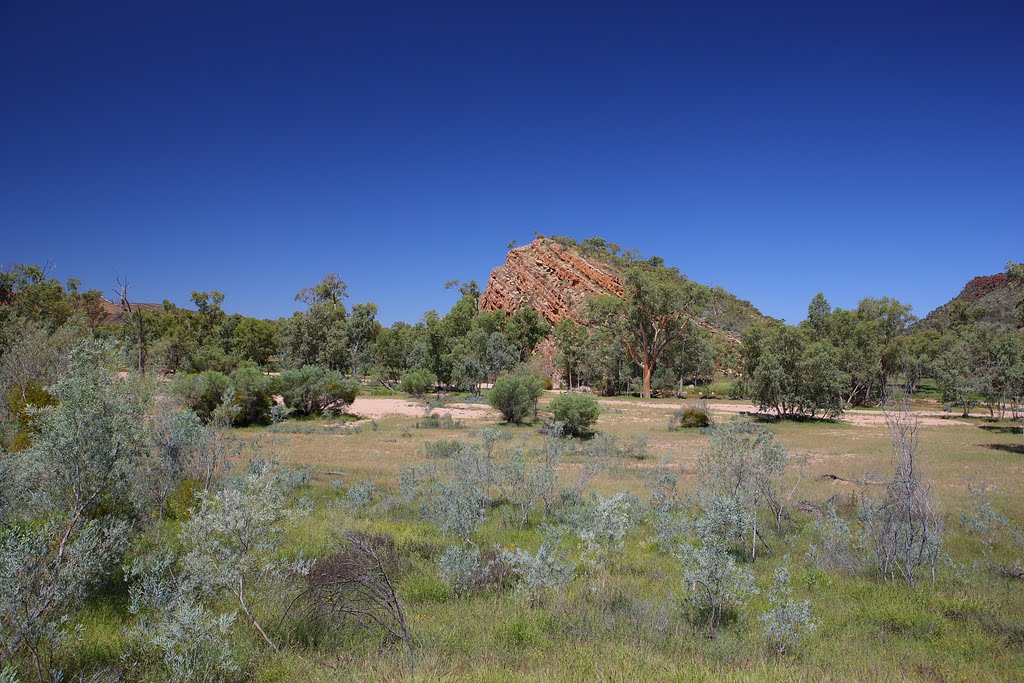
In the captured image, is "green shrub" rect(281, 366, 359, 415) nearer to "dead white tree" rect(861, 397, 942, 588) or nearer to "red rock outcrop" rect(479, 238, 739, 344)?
"dead white tree" rect(861, 397, 942, 588)

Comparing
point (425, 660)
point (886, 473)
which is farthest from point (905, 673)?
point (886, 473)

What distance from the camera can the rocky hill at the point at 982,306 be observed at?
61219 mm

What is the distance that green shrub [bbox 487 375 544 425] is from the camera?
1035 inches

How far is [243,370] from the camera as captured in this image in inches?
975

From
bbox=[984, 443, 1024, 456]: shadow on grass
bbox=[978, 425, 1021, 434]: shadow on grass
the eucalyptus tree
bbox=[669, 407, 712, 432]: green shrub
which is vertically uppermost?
the eucalyptus tree

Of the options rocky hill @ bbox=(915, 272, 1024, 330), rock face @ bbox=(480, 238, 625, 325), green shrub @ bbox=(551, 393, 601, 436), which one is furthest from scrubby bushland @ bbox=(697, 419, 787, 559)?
rock face @ bbox=(480, 238, 625, 325)

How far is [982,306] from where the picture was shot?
65.4m

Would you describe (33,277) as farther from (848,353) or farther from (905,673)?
(848,353)

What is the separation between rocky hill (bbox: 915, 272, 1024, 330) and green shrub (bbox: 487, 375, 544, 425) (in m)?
41.1

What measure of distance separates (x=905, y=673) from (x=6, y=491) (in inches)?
352

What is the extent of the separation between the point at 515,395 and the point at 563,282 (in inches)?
2125

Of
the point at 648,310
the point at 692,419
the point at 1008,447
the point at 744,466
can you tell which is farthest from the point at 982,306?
the point at 744,466

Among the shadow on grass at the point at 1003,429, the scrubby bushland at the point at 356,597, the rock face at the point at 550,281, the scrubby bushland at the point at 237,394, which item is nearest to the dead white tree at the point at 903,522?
the scrubby bushland at the point at 356,597

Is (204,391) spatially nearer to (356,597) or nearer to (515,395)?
(515,395)
